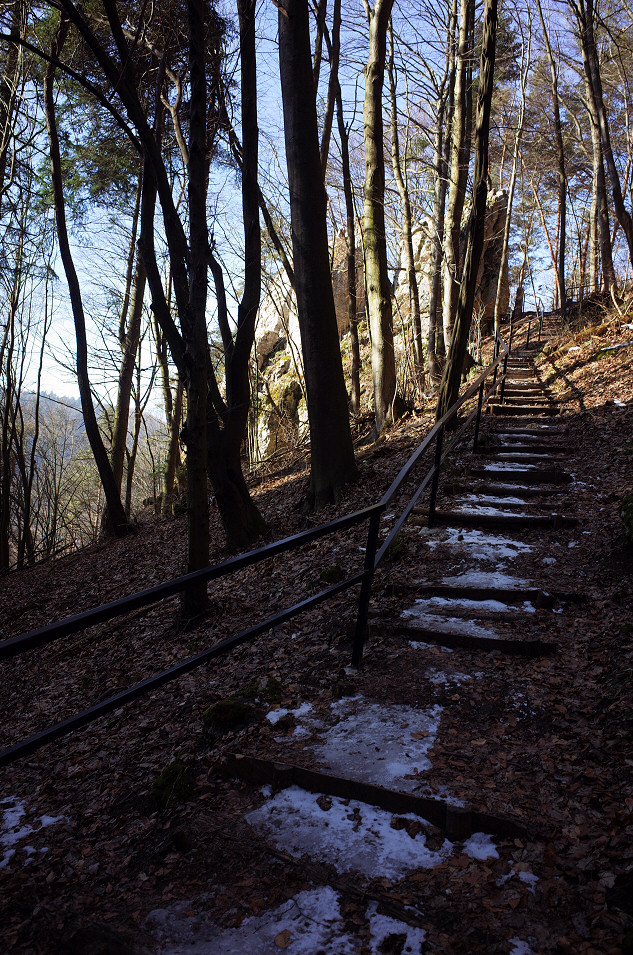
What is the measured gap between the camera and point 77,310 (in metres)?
11.8

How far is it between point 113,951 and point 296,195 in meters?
7.63

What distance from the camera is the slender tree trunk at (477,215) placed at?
714cm

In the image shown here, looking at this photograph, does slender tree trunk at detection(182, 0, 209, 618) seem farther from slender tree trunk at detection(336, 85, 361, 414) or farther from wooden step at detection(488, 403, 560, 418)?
slender tree trunk at detection(336, 85, 361, 414)

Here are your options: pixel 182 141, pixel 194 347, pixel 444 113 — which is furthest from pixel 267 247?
pixel 194 347

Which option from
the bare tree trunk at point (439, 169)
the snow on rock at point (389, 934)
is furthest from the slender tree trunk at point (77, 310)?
the snow on rock at point (389, 934)

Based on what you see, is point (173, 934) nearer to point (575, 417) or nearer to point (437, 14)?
point (575, 417)

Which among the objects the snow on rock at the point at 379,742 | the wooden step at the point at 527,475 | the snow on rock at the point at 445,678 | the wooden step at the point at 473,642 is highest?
the wooden step at the point at 527,475

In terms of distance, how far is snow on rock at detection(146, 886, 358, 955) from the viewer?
1.81 m

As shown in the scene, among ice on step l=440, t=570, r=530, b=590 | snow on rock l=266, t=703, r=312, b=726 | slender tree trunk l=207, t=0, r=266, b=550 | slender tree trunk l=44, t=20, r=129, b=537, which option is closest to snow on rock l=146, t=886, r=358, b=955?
snow on rock l=266, t=703, r=312, b=726

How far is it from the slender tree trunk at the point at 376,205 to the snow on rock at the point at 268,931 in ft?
29.9

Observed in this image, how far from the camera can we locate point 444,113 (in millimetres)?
14750

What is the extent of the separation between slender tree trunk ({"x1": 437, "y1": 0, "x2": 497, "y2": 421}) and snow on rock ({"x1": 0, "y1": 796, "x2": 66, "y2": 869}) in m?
6.06

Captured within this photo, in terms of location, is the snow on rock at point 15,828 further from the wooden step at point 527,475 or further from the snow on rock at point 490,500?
the wooden step at point 527,475

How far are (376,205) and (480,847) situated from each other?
33.1ft
